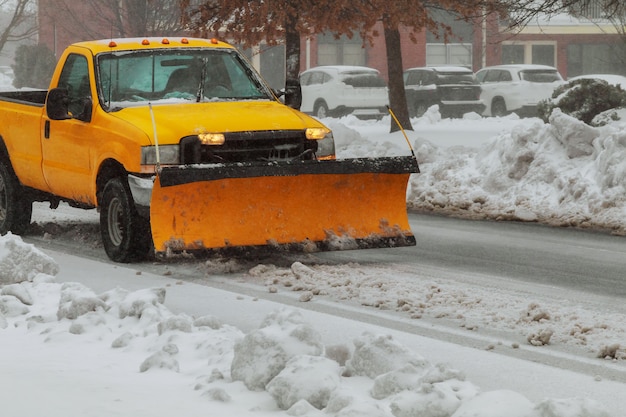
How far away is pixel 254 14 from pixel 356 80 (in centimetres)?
1652

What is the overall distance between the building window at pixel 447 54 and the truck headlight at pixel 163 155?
4778 cm

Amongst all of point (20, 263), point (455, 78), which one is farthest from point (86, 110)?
point (455, 78)

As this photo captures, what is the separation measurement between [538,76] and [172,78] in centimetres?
2658

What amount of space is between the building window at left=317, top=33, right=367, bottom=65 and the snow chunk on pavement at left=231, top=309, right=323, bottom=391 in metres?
51.1

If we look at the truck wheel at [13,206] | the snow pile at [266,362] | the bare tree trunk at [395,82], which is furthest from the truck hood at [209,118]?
the bare tree trunk at [395,82]

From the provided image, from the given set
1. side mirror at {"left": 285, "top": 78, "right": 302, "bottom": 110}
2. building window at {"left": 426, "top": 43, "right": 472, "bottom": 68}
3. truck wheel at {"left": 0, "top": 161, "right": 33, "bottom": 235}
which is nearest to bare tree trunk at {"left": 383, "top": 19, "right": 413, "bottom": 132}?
side mirror at {"left": 285, "top": 78, "right": 302, "bottom": 110}

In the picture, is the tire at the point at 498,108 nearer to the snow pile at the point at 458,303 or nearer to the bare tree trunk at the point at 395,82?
the bare tree trunk at the point at 395,82

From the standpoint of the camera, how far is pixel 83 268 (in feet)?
32.1

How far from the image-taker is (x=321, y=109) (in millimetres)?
35375

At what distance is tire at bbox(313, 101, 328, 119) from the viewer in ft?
116

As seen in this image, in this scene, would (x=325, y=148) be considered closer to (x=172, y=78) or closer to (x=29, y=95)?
(x=172, y=78)

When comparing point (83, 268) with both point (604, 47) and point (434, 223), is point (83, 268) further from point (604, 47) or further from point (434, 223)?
point (604, 47)

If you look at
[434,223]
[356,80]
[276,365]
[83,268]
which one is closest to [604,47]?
[356,80]

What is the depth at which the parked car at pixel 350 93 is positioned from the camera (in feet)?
115
